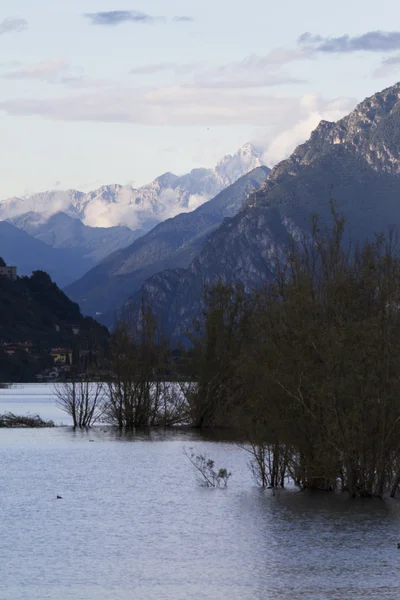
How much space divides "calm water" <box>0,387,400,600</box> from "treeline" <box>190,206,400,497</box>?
1.42 metres

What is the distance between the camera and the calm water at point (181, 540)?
2514cm

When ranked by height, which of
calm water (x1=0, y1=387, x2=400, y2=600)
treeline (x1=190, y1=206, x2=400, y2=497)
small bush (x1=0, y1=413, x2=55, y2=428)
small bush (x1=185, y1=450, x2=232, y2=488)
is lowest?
calm water (x1=0, y1=387, x2=400, y2=600)

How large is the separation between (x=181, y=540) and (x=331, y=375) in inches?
349

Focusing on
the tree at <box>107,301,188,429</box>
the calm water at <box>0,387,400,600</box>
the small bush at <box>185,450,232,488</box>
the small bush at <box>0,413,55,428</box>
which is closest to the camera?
the calm water at <box>0,387,400,600</box>

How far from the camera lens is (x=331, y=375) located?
37.9 metres

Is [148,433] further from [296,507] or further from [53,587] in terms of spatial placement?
[53,587]

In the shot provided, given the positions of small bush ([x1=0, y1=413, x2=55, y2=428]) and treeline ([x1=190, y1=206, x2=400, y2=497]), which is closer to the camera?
treeline ([x1=190, y1=206, x2=400, y2=497])

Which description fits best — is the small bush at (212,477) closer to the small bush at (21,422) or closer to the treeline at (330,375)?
the treeline at (330,375)

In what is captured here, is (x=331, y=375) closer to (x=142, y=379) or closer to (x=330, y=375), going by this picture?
(x=330, y=375)

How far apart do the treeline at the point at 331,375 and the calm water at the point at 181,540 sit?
1423 millimetres

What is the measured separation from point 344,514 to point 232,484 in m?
10.2

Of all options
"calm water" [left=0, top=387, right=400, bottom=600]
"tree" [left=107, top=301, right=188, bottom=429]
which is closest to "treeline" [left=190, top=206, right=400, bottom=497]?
"calm water" [left=0, top=387, right=400, bottom=600]

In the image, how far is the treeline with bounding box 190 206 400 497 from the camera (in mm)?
37531

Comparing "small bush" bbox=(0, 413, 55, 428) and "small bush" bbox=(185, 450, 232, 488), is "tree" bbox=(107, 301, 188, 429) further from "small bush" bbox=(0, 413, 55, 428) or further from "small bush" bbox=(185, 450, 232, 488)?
"small bush" bbox=(185, 450, 232, 488)
